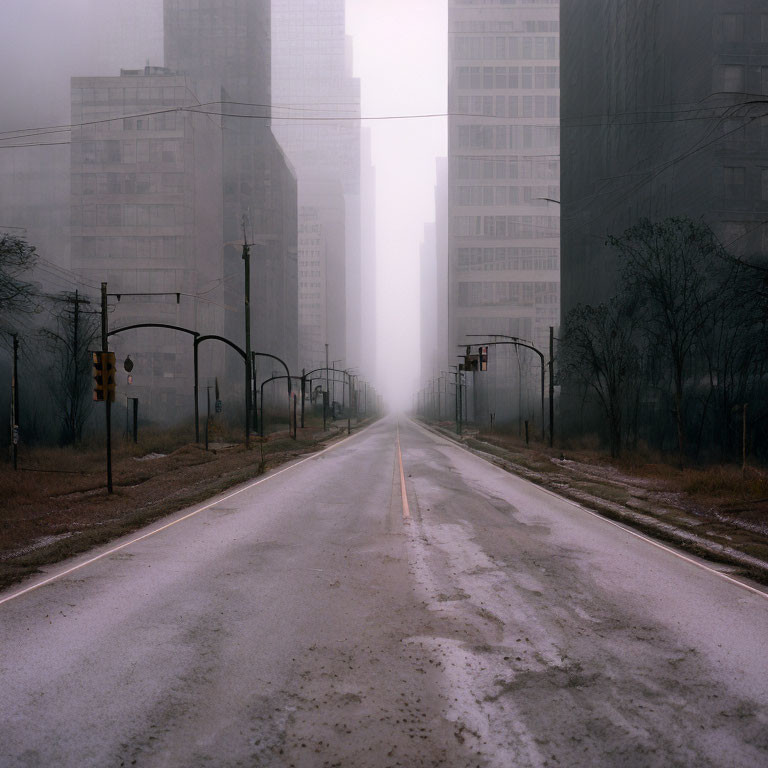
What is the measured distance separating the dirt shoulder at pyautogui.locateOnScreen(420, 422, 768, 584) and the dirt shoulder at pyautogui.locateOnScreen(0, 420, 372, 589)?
1059 centimetres

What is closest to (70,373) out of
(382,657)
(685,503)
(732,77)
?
(685,503)

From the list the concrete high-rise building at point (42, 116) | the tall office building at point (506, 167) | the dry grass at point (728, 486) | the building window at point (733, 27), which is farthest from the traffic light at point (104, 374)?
the tall office building at point (506, 167)

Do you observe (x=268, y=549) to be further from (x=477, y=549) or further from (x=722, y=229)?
(x=722, y=229)

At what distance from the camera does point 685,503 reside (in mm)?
18188

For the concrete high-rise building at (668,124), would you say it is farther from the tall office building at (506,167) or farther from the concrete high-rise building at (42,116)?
the tall office building at (506,167)

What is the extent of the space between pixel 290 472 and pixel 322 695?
21860mm

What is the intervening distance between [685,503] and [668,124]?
129 feet

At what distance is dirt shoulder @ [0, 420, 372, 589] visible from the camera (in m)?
12.6

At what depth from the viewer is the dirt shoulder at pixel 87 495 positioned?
1256cm

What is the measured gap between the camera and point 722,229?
4247 cm

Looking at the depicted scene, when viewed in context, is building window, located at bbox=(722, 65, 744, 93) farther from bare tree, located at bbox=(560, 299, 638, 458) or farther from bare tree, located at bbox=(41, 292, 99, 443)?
bare tree, located at bbox=(41, 292, 99, 443)

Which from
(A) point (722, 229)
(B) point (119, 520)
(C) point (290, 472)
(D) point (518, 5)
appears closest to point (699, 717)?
(B) point (119, 520)

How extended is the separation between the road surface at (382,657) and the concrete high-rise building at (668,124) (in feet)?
96.5

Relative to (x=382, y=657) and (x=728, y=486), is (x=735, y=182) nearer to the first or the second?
(x=728, y=486)
